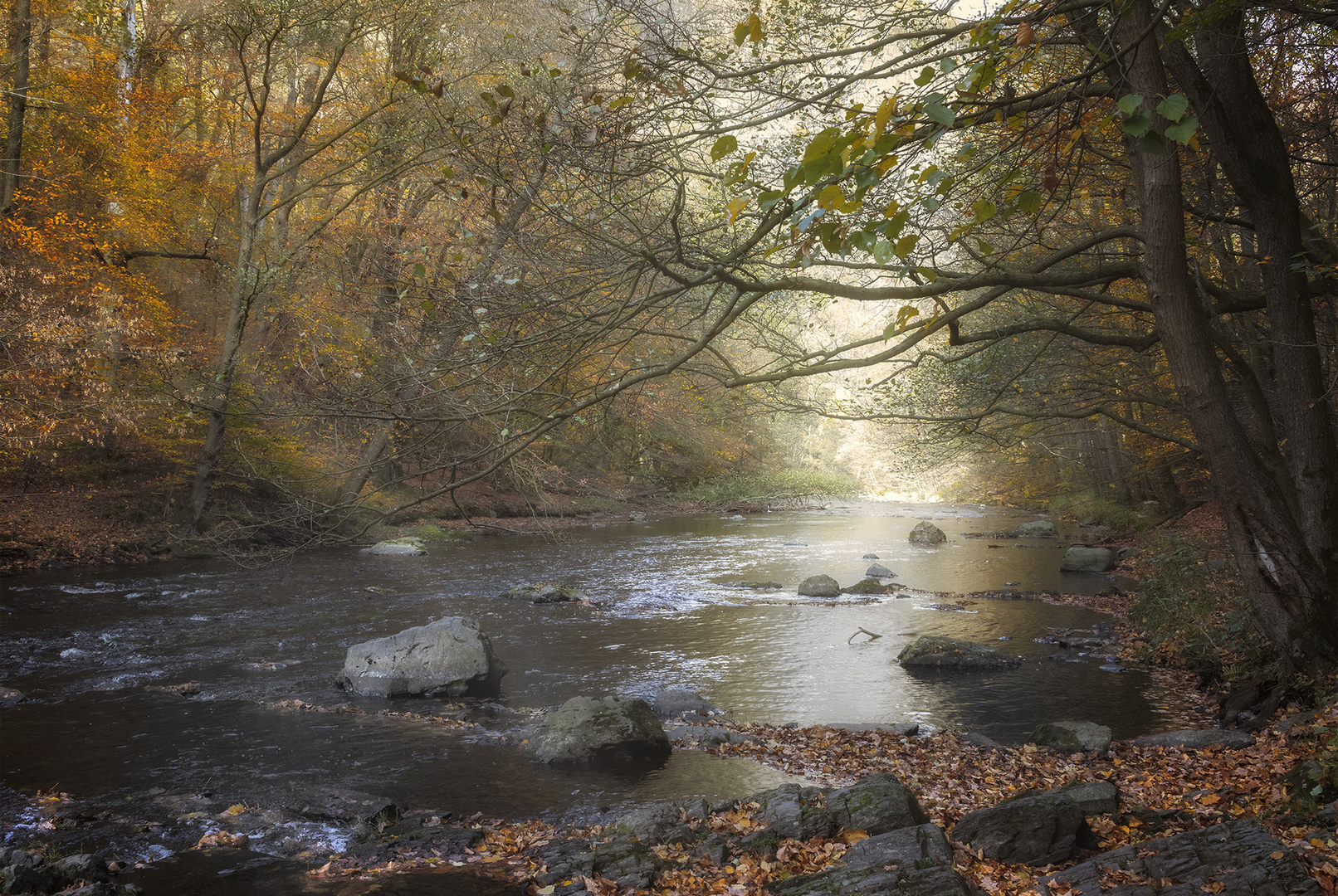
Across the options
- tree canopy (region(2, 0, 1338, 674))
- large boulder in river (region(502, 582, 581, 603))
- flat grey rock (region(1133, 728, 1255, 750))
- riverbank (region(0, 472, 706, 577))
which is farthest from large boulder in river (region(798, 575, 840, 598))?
flat grey rock (region(1133, 728, 1255, 750))

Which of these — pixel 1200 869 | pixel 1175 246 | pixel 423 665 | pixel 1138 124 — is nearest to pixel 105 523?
pixel 423 665

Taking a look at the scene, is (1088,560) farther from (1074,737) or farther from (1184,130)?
(1184,130)

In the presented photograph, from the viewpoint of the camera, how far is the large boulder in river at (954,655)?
432 inches

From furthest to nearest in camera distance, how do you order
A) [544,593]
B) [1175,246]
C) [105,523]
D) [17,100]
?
[105,523]
[17,100]
[544,593]
[1175,246]

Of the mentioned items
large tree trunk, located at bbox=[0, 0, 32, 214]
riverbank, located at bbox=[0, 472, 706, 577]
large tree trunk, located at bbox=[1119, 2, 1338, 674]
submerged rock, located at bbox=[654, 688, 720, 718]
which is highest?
large tree trunk, located at bbox=[0, 0, 32, 214]

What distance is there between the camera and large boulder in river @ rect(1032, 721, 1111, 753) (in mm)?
7453

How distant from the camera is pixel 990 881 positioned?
4492 millimetres

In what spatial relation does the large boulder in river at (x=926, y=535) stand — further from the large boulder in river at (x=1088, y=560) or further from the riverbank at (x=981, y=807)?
the riverbank at (x=981, y=807)

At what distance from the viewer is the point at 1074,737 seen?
25.0 feet

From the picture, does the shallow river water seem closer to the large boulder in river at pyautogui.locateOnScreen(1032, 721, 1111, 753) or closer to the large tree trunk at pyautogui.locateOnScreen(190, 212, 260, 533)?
the large boulder in river at pyautogui.locateOnScreen(1032, 721, 1111, 753)

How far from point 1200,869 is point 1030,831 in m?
1.08

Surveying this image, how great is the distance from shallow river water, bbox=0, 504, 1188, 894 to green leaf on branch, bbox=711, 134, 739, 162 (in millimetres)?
5130

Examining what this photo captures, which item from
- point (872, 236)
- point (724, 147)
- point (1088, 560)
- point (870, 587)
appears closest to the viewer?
point (872, 236)

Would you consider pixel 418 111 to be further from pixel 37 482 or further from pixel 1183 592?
pixel 1183 592
